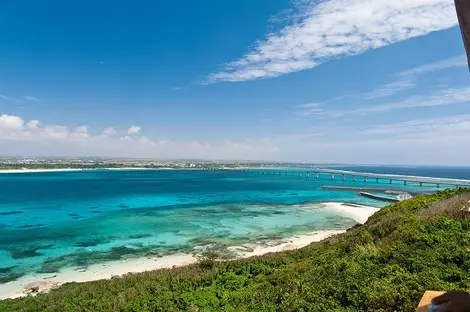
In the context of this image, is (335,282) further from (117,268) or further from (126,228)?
(126,228)

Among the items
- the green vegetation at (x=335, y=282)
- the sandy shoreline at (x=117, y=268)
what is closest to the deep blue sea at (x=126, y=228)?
the sandy shoreline at (x=117, y=268)

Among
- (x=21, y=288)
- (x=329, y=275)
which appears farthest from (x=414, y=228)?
(x=21, y=288)

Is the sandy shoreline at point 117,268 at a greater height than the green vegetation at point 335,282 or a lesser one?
lesser

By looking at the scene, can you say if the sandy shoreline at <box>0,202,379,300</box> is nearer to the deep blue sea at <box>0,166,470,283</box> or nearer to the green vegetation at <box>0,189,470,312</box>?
the deep blue sea at <box>0,166,470,283</box>

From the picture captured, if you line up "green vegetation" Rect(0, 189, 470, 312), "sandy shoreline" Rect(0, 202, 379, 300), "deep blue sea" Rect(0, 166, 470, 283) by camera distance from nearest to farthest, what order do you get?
"green vegetation" Rect(0, 189, 470, 312) → "sandy shoreline" Rect(0, 202, 379, 300) → "deep blue sea" Rect(0, 166, 470, 283)

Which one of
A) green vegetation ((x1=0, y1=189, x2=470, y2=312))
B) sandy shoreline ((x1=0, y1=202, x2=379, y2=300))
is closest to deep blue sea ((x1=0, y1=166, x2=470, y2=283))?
sandy shoreline ((x1=0, y1=202, x2=379, y2=300))

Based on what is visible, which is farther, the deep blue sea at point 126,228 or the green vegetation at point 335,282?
the deep blue sea at point 126,228

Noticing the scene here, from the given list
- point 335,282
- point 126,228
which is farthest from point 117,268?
point 335,282

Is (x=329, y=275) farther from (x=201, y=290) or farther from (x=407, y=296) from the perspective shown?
(x=201, y=290)

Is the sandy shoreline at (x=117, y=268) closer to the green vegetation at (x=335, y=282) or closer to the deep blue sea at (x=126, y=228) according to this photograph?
the deep blue sea at (x=126, y=228)
